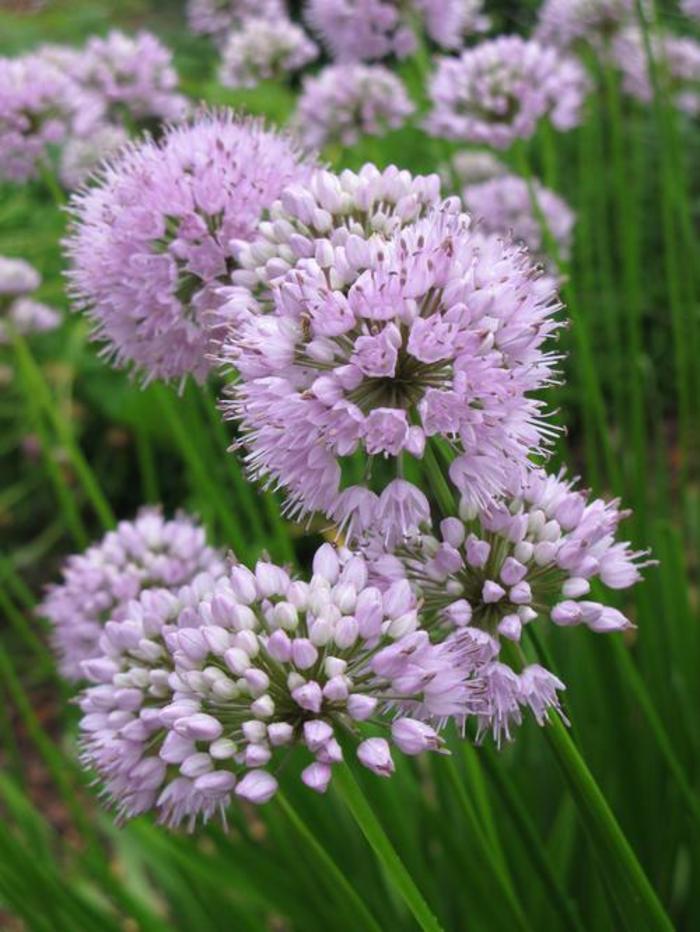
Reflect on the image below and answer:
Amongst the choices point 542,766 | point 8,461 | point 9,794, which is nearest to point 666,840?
point 542,766

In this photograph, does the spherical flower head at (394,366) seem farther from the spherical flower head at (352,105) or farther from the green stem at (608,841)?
the spherical flower head at (352,105)

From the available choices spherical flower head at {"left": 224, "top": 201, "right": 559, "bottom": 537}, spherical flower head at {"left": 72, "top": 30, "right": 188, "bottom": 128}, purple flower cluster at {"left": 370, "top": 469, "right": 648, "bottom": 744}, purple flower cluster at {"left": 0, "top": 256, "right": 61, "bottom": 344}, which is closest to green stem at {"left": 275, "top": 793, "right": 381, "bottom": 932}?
purple flower cluster at {"left": 370, "top": 469, "right": 648, "bottom": 744}

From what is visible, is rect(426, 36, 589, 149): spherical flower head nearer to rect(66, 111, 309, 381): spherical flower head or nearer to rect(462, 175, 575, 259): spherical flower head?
rect(462, 175, 575, 259): spherical flower head

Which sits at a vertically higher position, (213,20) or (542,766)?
(213,20)

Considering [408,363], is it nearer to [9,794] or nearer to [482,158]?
[9,794]

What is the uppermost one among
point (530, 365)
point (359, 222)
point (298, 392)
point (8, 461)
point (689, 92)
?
point (8, 461)

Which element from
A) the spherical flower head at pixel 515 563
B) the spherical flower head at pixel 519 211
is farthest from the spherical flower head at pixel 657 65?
the spherical flower head at pixel 515 563
